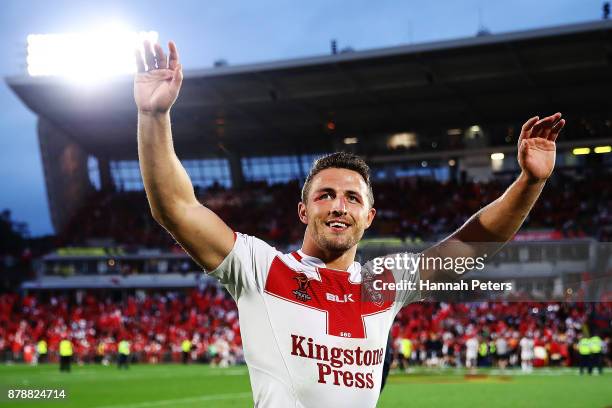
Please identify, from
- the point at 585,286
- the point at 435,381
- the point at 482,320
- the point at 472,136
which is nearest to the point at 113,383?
the point at 435,381

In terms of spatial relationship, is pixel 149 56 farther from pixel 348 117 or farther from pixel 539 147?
pixel 348 117

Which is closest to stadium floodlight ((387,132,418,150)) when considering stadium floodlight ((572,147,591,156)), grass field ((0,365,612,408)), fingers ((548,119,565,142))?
stadium floodlight ((572,147,591,156))

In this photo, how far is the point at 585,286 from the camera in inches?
161

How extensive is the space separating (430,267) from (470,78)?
111 feet

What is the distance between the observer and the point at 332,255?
2928mm

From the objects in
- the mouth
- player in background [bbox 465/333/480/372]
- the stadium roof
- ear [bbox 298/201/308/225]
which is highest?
the stadium roof

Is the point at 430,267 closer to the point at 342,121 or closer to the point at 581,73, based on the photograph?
the point at 581,73

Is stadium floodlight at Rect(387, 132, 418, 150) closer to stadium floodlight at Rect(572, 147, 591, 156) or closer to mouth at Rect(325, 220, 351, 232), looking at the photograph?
stadium floodlight at Rect(572, 147, 591, 156)

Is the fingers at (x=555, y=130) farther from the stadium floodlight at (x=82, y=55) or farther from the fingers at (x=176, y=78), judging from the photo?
the stadium floodlight at (x=82, y=55)

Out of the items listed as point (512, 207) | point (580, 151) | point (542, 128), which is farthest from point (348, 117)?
point (512, 207)

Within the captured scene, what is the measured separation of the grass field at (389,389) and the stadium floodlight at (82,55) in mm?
14935

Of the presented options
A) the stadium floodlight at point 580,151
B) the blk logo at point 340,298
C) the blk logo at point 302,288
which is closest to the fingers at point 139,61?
the blk logo at point 302,288

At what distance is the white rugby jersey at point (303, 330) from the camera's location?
276cm

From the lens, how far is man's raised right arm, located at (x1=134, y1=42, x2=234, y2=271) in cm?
252
